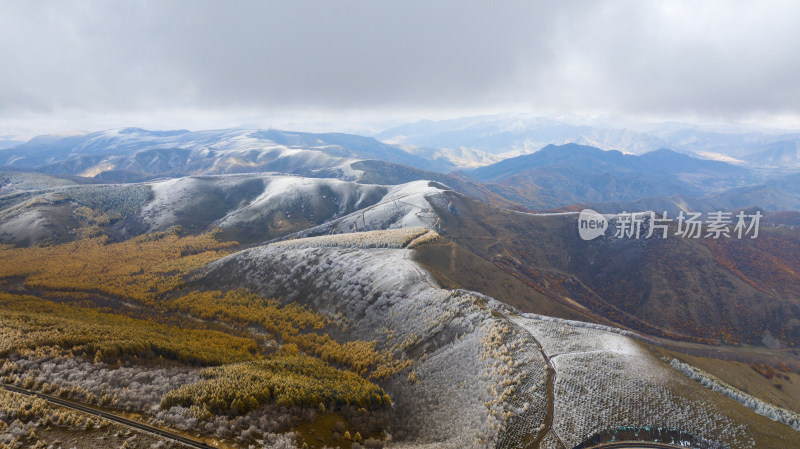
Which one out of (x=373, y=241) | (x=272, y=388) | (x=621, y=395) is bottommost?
(x=621, y=395)

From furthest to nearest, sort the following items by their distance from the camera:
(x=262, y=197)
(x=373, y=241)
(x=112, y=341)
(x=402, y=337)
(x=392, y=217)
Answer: (x=262, y=197) < (x=392, y=217) < (x=373, y=241) < (x=402, y=337) < (x=112, y=341)

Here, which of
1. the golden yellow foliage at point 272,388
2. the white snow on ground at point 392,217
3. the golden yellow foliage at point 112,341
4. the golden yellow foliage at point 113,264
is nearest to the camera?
the golden yellow foliage at point 272,388

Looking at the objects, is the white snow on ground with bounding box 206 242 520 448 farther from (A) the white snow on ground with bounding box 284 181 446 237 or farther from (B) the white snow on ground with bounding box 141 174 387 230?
(B) the white snow on ground with bounding box 141 174 387 230

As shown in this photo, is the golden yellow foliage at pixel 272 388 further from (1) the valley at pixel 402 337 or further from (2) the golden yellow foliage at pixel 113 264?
(2) the golden yellow foliage at pixel 113 264

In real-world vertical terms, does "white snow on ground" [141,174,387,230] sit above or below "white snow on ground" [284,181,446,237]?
above

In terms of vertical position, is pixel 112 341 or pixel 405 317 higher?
pixel 112 341

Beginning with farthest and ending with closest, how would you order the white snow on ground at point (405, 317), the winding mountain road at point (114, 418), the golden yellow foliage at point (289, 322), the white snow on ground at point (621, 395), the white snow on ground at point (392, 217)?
the white snow on ground at point (392, 217) < the golden yellow foliage at point (289, 322) < the white snow on ground at point (405, 317) < the white snow on ground at point (621, 395) < the winding mountain road at point (114, 418)

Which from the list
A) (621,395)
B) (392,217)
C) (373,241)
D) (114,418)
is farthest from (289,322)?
(392,217)

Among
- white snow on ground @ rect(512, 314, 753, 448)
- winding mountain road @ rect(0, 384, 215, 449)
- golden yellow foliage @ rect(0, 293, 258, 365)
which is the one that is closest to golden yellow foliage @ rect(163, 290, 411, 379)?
golden yellow foliage @ rect(0, 293, 258, 365)

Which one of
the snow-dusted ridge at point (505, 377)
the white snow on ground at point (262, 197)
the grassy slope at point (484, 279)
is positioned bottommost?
the grassy slope at point (484, 279)

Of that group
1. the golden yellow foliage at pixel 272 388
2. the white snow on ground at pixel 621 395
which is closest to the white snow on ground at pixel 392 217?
the white snow on ground at pixel 621 395

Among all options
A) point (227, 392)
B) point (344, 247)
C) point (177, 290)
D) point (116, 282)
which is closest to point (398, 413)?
point (227, 392)

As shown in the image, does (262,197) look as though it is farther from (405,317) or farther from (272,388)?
(272,388)
